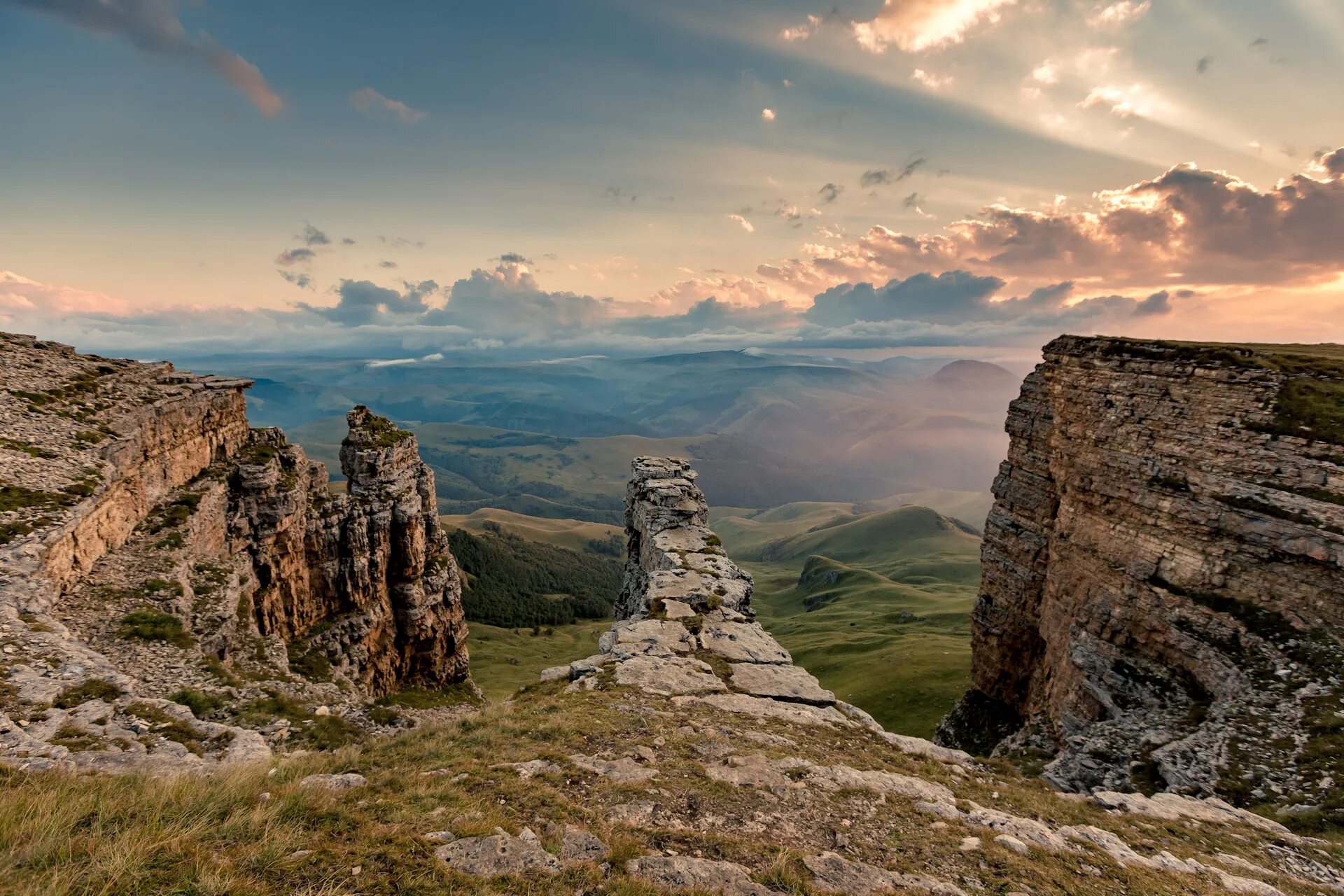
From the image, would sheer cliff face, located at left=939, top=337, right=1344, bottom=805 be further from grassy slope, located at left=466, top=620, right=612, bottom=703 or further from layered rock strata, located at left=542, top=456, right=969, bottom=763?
grassy slope, located at left=466, top=620, right=612, bottom=703

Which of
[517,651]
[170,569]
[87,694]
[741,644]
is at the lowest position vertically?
[517,651]

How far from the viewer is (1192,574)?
91.9 ft

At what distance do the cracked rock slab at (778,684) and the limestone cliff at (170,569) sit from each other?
57.3ft

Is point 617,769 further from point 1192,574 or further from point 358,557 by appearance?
point 358,557

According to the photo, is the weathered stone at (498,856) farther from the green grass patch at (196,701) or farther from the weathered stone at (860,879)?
the green grass patch at (196,701)

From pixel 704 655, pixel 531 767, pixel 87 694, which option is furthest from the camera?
pixel 704 655

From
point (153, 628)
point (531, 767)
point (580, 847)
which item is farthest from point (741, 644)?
point (153, 628)

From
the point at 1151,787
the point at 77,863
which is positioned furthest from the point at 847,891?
the point at 1151,787

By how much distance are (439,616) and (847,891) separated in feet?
198

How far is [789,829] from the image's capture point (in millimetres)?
A: 12859

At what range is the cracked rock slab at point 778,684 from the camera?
71.8 ft

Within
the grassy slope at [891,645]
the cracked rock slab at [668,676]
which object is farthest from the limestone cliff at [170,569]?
the grassy slope at [891,645]

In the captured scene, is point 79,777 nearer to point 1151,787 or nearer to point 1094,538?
point 1151,787

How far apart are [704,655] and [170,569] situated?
27.5 meters
